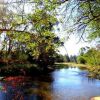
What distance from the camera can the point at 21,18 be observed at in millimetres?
7387

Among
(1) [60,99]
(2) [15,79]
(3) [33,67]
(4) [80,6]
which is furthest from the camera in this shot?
(3) [33,67]

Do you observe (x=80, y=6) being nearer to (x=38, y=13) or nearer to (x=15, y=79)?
(x=38, y=13)

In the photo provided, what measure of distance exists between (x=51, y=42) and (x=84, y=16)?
159cm

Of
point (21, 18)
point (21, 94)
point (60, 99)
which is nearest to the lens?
point (21, 18)

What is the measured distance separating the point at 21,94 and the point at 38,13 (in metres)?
13.5

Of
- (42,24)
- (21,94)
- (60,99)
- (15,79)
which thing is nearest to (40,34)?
(42,24)

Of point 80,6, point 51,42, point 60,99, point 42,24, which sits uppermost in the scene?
point 80,6

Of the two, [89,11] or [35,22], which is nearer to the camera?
[35,22]

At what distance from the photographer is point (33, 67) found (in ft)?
129

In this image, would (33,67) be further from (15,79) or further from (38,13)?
(38,13)

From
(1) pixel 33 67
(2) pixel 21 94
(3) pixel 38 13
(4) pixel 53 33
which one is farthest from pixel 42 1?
(1) pixel 33 67

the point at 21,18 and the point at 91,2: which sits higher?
the point at 91,2

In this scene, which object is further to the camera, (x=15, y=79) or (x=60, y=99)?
(x=15, y=79)

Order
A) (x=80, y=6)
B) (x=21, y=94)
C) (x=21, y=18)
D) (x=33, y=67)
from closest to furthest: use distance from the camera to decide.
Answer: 1. (x=21, y=18)
2. (x=80, y=6)
3. (x=21, y=94)
4. (x=33, y=67)
